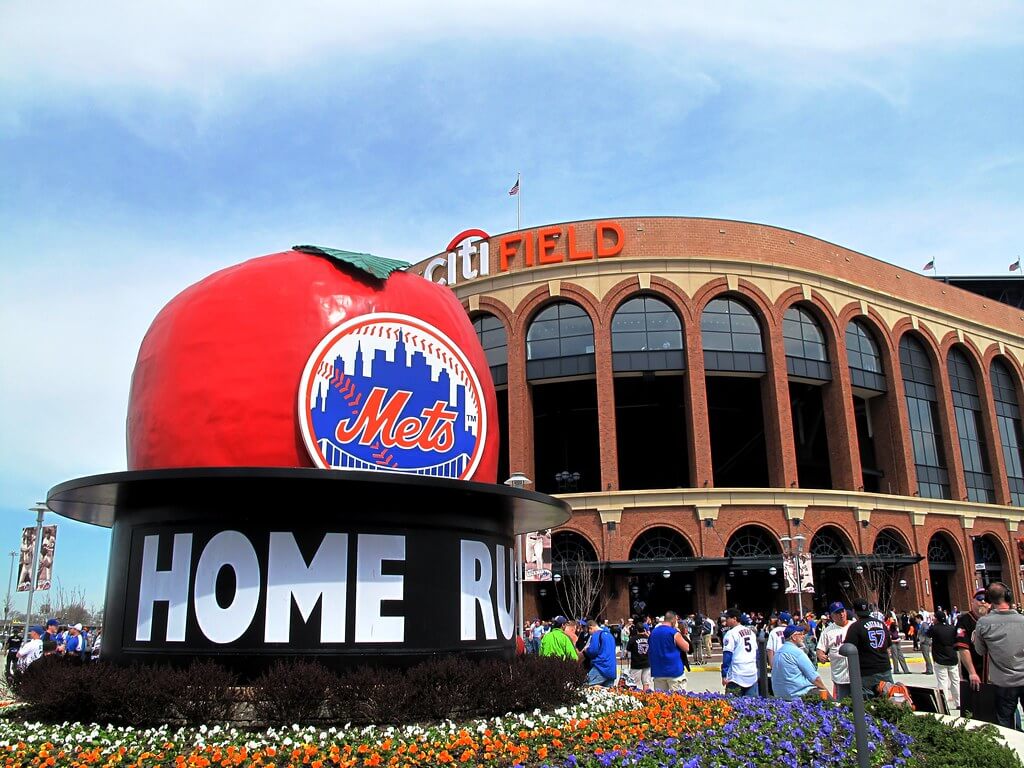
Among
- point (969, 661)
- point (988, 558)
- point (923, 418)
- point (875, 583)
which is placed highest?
point (923, 418)

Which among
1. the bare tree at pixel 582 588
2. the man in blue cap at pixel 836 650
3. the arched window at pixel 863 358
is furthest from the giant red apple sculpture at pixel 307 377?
the arched window at pixel 863 358

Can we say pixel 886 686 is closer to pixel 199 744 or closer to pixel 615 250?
pixel 199 744

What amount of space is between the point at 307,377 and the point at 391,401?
1083 mm

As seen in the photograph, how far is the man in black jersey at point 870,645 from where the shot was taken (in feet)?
33.6

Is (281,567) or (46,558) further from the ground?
(46,558)

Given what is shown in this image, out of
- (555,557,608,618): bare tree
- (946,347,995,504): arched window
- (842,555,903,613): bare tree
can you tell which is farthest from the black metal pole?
(946,347,995,504): arched window

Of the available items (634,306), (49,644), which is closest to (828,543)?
(634,306)

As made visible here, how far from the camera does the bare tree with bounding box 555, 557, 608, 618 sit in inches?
1334

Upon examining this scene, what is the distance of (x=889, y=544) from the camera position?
132 feet

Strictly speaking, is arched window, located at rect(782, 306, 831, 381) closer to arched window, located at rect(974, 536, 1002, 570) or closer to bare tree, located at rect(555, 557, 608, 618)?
arched window, located at rect(974, 536, 1002, 570)

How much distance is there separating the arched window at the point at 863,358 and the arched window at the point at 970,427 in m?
6.11

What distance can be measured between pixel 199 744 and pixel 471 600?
3.71 metres

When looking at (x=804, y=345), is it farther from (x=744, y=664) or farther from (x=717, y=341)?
(x=744, y=664)

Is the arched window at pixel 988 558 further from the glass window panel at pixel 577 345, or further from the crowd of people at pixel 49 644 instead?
the crowd of people at pixel 49 644
